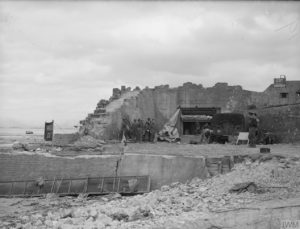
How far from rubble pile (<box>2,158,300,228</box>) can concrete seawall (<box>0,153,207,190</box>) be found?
Answer: 1.97 feet

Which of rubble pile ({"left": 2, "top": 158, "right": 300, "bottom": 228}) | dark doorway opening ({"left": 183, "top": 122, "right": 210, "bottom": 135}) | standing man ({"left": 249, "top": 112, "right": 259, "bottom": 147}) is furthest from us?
dark doorway opening ({"left": 183, "top": 122, "right": 210, "bottom": 135})

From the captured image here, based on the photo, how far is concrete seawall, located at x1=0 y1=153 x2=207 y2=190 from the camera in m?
11.6

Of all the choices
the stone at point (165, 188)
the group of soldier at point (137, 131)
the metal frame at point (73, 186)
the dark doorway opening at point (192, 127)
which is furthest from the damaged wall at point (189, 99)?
the stone at point (165, 188)

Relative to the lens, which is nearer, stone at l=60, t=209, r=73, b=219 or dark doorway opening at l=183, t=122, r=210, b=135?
stone at l=60, t=209, r=73, b=219

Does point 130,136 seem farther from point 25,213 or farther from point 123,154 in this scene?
point 25,213

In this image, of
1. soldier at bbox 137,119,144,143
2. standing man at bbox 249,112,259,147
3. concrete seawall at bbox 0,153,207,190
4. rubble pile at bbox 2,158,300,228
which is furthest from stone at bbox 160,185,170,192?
soldier at bbox 137,119,144,143

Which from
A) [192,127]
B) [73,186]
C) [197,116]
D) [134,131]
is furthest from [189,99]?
[73,186]

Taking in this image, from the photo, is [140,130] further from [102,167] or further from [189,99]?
[102,167]

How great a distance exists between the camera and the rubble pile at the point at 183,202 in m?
8.28

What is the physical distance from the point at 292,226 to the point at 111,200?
185 inches

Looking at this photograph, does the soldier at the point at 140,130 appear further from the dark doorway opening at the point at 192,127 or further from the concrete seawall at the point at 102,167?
the concrete seawall at the point at 102,167

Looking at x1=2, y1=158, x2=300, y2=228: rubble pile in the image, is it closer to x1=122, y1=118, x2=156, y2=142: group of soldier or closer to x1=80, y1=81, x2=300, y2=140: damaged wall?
x1=122, y1=118, x2=156, y2=142: group of soldier

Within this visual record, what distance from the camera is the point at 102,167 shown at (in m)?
12.5

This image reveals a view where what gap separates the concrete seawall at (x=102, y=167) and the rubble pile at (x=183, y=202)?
1.97ft
